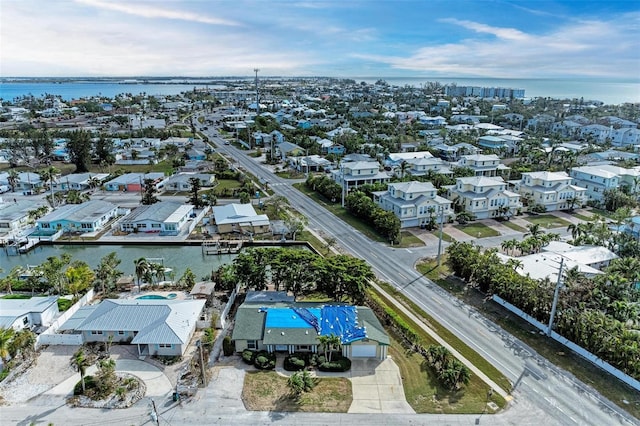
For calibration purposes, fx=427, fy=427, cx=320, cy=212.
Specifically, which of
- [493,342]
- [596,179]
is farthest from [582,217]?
[493,342]

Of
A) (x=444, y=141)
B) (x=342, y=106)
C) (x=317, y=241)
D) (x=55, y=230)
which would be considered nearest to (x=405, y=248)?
(x=317, y=241)

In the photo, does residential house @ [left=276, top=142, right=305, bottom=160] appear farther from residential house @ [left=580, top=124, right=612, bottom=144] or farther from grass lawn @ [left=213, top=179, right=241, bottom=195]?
residential house @ [left=580, top=124, right=612, bottom=144]

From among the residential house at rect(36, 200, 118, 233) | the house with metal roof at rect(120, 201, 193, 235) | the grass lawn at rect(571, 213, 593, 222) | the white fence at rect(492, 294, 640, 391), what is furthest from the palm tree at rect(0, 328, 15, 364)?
the grass lawn at rect(571, 213, 593, 222)

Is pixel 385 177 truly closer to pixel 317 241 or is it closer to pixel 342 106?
pixel 317 241

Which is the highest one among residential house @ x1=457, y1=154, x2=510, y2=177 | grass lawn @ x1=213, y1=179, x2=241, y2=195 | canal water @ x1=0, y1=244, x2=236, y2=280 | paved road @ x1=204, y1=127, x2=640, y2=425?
residential house @ x1=457, y1=154, x2=510, y2=177

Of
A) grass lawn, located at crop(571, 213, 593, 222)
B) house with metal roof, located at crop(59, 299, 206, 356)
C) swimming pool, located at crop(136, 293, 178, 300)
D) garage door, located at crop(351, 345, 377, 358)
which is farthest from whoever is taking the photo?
grass lawn, located at crop(571, 213, 593, 222)

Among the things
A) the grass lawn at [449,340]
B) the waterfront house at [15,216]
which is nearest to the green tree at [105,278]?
the waterfront house at [15,216]
